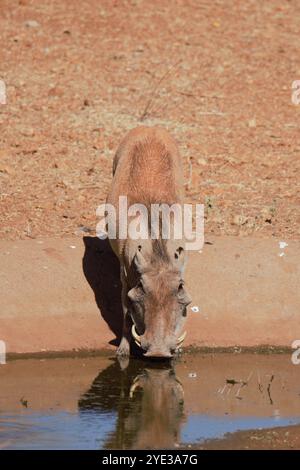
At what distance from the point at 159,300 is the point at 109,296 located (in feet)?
4.96

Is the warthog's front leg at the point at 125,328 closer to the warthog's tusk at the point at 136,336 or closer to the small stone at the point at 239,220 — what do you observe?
the warthog's tusk at the point at 136,336

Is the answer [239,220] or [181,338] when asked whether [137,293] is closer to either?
[181,338]

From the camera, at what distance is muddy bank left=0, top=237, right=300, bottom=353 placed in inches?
442

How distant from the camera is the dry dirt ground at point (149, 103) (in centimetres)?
1492

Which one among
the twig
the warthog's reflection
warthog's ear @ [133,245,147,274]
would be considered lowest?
the warthog's reflection

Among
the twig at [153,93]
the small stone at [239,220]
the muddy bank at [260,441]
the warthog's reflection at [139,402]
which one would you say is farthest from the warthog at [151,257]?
the twig at [153,93]

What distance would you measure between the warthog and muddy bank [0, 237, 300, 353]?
18.4 inches

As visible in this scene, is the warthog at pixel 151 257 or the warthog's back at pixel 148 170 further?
the warthog's back at pixel 148 170

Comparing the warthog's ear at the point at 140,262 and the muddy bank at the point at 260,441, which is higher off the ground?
the warthog's ear at the point at 140,262

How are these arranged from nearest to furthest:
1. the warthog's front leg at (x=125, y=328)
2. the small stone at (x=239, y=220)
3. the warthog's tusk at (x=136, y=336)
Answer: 1. the warthog's tusk at (x=136, y=336)
2. the warthog's front leg at (x=125, y=328)
3. the small stone at (x=239, y=220)

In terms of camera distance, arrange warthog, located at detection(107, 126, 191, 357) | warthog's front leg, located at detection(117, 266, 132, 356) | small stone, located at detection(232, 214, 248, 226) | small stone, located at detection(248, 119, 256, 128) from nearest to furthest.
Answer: warthog, located at detection(107, 126, 191, 357) → warthog's front leg, located at detection(117, 266, 132, 356) → small stone, located at detection(232, 214, 248, 226) → small stone, located at detection(248, 119, 256, 128)

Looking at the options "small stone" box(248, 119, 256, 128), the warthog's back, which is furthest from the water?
"small stone" box(248, 119, 256, 128)

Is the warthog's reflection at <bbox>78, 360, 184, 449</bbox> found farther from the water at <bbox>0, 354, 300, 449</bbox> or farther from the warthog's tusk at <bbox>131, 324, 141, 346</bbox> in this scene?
the warthog's tusk at <bbox>131, 324, 141, 346</bbox>
